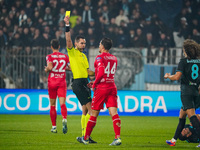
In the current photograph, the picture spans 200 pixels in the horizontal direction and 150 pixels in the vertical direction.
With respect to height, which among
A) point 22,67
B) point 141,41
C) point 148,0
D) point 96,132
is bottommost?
point 96,132

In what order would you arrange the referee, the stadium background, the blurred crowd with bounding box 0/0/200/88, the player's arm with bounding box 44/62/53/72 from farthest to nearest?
1. the blurred crowd with bounding box 0/0/200/88
2. the stadium background
3. the player's arm with bounding box 44/62/53/72
4. the referee

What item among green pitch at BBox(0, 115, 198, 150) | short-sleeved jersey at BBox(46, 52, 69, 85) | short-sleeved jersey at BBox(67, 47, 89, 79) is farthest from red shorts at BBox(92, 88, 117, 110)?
short-sleeved jersey at BBox(46, 52, 69, 85)

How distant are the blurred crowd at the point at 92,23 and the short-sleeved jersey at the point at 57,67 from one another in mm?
8169

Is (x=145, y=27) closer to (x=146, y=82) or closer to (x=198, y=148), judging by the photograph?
(x=146, y=82)

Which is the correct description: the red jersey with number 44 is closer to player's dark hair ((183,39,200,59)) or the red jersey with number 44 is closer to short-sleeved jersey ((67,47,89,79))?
short-sleeved jersey ((67,47,89,79))

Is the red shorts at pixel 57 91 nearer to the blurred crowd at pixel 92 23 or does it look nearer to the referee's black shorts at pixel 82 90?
the referee's black shorts at pixel 82 90

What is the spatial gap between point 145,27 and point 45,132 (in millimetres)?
10477

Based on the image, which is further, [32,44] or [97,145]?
[32,44]

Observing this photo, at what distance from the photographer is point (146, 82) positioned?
1581cm

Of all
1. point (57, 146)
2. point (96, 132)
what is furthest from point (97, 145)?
point (96, 132)

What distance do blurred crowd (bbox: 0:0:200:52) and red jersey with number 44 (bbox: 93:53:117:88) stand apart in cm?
1071

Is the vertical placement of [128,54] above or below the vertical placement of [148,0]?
below

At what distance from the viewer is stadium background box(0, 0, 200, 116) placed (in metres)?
15.4

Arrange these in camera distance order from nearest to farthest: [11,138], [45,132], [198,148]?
1. [198,148]
2. [11,138]
3. [45,132]
